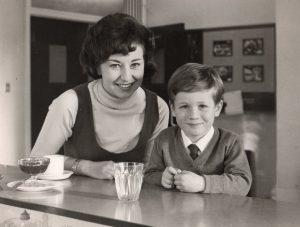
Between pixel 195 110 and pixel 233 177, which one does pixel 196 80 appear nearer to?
pixel 195 110

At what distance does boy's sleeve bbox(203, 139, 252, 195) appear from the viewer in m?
1.45

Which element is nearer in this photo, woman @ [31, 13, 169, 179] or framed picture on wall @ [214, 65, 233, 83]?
woman @ [31, 13, 169, 179]

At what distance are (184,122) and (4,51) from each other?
3978 millimetres

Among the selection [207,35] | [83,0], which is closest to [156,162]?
[207,35]

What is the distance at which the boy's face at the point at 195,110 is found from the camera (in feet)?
5.13

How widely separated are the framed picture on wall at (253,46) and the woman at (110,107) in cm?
295

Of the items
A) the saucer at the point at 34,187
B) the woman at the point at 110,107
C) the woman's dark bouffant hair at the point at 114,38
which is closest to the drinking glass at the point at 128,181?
the saucer at the point at 34,187

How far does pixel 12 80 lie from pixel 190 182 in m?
4.13

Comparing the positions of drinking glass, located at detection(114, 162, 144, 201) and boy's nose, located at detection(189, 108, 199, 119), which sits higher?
boy's nose, located at detection(189, 108, 199, 119)

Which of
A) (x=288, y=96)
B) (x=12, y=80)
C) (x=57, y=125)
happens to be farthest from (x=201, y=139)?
(x=12, y=80)

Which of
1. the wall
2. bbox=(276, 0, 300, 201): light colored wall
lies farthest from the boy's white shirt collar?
the wall

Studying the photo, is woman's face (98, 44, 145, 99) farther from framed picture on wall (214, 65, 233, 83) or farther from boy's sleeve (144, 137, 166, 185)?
framed picture on wall (214, 65, 233, 83)

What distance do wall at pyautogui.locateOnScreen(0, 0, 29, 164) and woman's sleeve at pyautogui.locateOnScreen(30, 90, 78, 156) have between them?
10.9 feet

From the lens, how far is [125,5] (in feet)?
18.1
